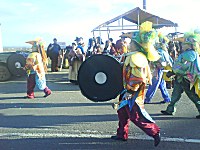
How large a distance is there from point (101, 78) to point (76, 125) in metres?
1.01

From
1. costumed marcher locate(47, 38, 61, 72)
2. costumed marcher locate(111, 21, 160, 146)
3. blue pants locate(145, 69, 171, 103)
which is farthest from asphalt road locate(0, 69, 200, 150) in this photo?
costumed marcher locate(47, 38, 61, 72)

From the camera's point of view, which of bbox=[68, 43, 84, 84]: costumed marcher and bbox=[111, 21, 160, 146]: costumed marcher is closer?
bbox=[111, 21, 160, 146]: costumed marcher

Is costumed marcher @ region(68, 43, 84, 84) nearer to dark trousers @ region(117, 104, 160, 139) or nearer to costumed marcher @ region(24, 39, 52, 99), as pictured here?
costumed marcher @ region(24, 39, 52, 99)

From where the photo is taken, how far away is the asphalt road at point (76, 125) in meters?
4.76

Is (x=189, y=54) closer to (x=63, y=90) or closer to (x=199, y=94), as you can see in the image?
(x=199, y=94)

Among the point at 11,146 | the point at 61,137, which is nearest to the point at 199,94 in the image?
the point at 61,137

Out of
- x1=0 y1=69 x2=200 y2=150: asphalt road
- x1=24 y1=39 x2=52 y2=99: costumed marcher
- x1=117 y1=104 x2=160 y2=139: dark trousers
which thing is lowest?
x1=0 y1=69 x2=200 y2=150: asphalt road

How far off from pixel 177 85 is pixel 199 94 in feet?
1.70

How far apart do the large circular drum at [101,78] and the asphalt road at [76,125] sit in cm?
62

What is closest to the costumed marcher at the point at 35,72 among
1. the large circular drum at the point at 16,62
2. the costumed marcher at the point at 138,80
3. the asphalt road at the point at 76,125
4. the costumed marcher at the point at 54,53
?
the asphalt road at the point at 76,125

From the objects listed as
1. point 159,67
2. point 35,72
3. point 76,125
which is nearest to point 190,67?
point 159,67

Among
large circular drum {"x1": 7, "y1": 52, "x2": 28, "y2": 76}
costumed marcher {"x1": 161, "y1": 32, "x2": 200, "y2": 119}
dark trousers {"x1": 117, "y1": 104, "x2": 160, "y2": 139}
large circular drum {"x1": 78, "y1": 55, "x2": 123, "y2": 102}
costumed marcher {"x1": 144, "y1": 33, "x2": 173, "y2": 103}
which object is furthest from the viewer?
large circular drum {"x1": 7, "y1": 52, "x2": 28, "y2": 76}

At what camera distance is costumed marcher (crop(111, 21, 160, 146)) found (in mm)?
4457

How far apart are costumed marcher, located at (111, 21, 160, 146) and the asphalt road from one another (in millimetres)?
362
